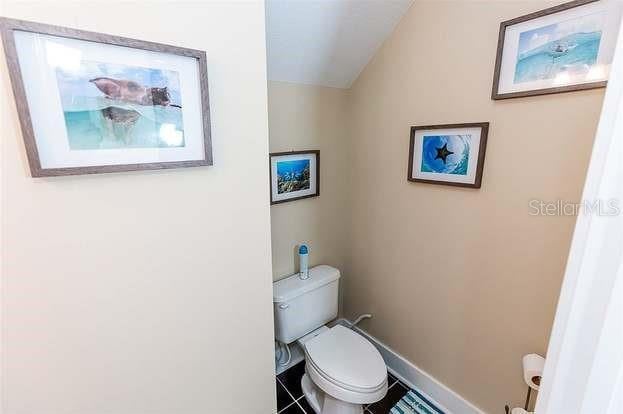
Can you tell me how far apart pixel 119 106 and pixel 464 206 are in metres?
1.38

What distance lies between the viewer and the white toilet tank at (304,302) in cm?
148

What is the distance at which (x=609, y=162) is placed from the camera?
1.81 feet

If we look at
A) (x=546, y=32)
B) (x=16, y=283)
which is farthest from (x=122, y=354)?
(x=546, y=32)

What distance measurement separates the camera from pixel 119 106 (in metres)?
0.72

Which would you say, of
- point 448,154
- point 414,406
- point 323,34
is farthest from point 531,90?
point 414,406

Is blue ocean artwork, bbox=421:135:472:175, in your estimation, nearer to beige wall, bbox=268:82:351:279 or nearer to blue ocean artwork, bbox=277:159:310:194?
beige wall, bbox=268:82:351:279

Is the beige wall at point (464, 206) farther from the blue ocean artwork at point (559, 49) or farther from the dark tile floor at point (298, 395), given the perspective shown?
the dark tile floor at point (298, 395)

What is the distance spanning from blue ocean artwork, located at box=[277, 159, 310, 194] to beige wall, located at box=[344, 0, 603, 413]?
37 centimetres

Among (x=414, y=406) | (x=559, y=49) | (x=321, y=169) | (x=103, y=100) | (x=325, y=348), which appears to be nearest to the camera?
(x=103, y=100)

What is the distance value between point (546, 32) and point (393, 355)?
177 centimetres

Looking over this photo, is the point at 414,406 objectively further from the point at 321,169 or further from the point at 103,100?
the point at 103,100

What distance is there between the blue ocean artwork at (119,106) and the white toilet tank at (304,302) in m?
0.99

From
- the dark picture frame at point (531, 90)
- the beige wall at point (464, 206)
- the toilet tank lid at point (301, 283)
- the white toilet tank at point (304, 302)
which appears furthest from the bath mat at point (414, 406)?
the dark picture frame at point (531, 90)

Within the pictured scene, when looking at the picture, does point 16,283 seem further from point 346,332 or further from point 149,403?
point 346,332
